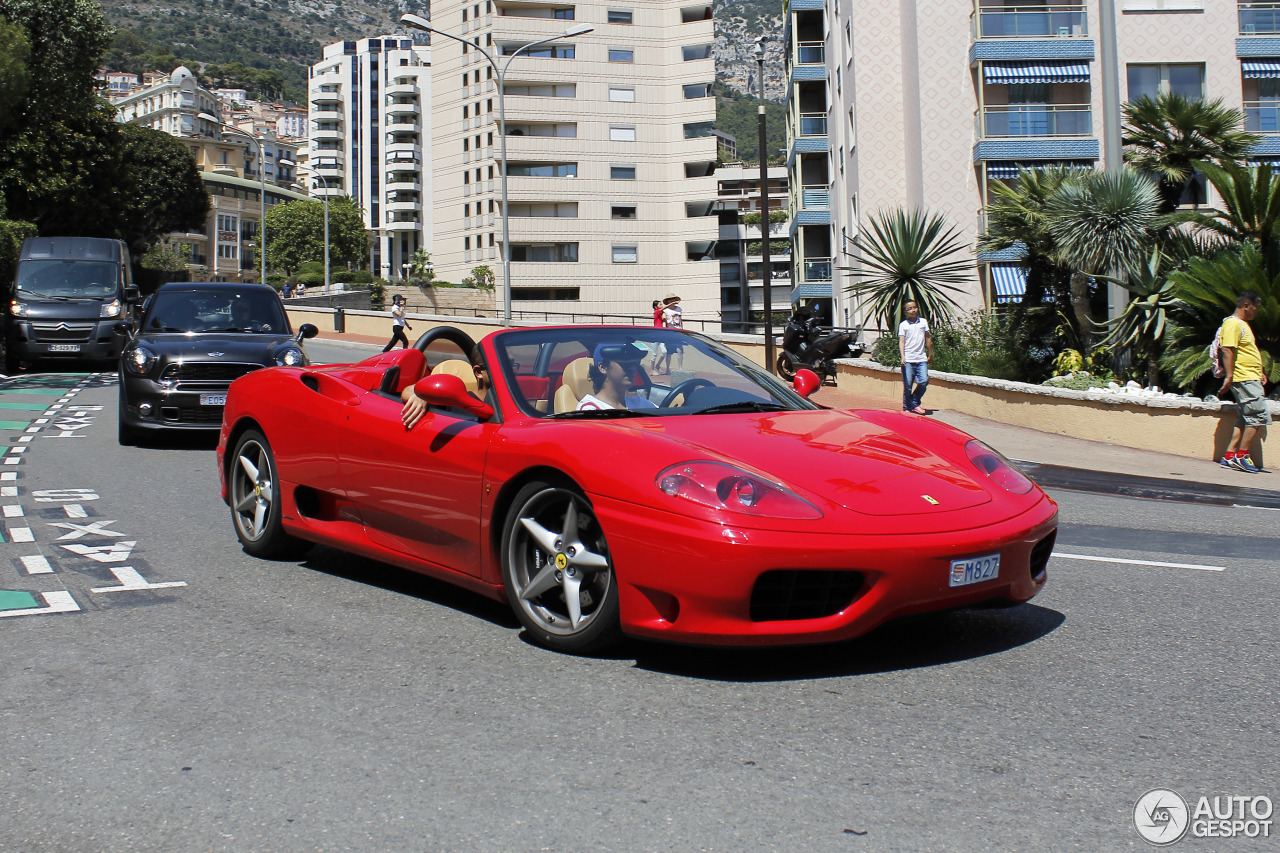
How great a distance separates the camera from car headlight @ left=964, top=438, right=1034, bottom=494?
15.5ft

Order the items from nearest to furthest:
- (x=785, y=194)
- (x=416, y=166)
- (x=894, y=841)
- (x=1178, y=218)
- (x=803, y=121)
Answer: (x=894, y=841)
(x=1178, y=218)
(x=803, y=121)
(x=785, y=194)
(x=416, y=166)

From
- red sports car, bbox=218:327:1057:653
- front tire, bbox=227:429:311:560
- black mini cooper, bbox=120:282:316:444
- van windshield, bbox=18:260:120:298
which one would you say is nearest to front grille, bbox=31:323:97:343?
van windshield, bbox=18:260:120:298

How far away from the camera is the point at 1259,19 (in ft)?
115

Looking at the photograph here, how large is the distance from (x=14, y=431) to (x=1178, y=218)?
48.4 feet

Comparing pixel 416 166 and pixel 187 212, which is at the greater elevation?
pixel 416 166

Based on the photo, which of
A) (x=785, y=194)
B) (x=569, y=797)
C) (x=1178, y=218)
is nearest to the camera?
(x=569, y=797)

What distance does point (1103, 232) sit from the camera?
52.3 feet

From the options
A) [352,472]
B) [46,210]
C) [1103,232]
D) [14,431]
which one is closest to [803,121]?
[46,210]

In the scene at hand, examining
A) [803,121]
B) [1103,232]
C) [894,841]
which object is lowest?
[894,841]

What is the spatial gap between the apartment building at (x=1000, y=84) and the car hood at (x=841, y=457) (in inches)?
1101

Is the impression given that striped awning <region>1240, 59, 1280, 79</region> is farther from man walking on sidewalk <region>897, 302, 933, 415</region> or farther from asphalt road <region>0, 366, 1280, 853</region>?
asphalt road <region>0, 366, 1280, 853</region>

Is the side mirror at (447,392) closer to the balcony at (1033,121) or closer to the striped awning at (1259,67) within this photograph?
the balcony at (1033,121)

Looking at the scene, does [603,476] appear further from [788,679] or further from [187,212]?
[187,212]

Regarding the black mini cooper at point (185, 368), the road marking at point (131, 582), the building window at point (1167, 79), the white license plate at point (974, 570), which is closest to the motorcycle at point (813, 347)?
the black mini cooper at point (185, 368)
